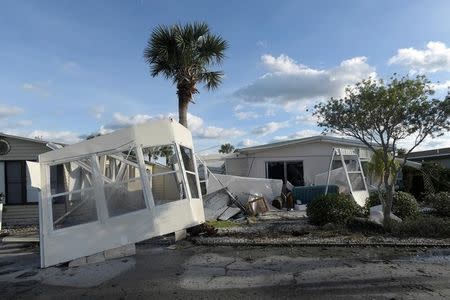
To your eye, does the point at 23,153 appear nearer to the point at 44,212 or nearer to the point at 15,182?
the point at 15,182

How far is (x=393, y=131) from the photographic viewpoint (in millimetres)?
10492

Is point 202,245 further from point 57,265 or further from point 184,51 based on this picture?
point 184,51

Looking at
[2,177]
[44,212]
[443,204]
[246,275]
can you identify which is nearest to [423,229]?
[443,204]

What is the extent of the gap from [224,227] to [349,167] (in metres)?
6.75

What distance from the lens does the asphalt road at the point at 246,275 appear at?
643 centimetres

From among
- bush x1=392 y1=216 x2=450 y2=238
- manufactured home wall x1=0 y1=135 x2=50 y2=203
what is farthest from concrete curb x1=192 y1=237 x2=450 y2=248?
manufactured home wall x1=0 y1=135 x2=50 y2=203

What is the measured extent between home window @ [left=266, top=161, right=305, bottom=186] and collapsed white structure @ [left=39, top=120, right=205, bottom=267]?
12649 millimetres

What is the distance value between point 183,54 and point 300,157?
8.96m

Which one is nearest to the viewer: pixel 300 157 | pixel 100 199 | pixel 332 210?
pixel 100 199

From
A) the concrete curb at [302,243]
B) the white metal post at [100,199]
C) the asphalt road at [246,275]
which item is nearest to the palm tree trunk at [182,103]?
the concrete curb at [302,243]

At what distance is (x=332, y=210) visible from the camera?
37.5 feet

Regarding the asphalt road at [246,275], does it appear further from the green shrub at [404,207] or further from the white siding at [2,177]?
the white siding at [2,177]

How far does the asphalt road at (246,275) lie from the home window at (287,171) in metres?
13.5

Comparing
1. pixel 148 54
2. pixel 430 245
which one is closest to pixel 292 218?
pixel 430 245
